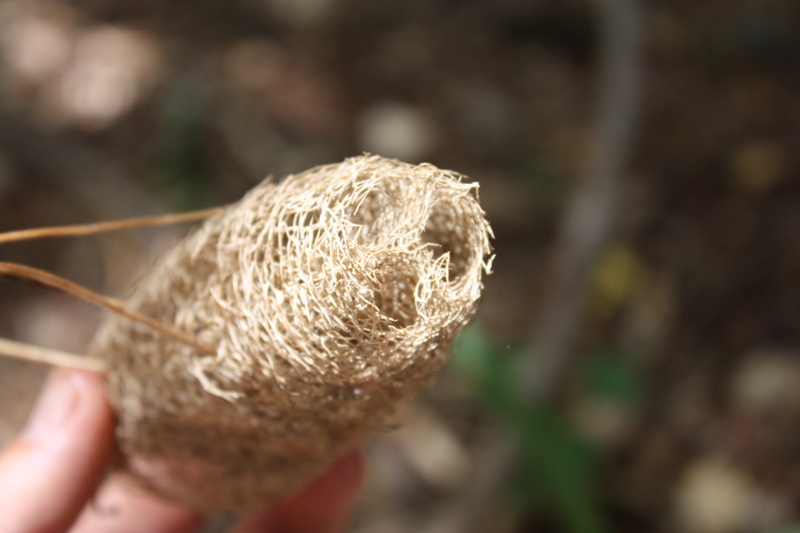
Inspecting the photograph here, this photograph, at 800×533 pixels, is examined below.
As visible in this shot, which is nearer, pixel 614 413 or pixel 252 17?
pixel 614 413

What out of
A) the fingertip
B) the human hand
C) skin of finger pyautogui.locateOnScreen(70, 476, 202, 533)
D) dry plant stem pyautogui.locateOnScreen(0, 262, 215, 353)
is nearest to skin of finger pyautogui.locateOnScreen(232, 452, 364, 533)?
the fingertip

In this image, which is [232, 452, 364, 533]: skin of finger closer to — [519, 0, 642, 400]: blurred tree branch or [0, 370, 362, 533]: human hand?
[0, 370, 362, 533]: human hand

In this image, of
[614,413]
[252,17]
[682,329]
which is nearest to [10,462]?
[614,413]

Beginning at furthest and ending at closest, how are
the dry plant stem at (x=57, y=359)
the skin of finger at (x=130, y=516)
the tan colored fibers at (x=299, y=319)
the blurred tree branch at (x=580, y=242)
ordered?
the blurred tree branch at (x=580, y=242) < the skin of finger at (x=130, y=516) < the dry plant stem at (x=57, y=359) < the tan colored fibers at (x=299, y=319)

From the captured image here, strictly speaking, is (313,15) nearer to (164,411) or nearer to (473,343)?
(473,343)

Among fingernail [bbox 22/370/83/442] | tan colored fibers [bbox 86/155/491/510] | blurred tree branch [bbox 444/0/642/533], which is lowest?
tan colored fibers [bbox 86/155/491/510]

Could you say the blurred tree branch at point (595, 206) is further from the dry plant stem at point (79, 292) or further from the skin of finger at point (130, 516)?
the dry plant stem at point (79, 292)

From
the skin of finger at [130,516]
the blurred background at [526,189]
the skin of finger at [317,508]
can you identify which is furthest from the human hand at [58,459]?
the blurred background at [526,189]
